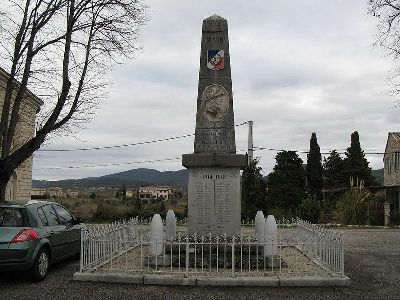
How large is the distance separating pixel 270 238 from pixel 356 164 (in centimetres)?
3812

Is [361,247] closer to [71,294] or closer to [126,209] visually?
[71,294]

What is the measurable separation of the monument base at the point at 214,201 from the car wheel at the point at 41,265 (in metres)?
3.18

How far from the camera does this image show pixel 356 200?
24.1 metres

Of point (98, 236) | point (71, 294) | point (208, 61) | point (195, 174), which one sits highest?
point (208, 61)

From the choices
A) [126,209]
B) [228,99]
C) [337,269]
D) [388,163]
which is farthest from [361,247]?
[388,163]

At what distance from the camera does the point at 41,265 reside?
27.7ft

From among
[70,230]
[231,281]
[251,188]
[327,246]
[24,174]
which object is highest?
[24,174]

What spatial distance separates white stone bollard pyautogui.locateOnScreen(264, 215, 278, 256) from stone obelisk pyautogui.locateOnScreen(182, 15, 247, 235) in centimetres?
94

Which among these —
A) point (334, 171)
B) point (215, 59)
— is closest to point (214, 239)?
point (215, 59)

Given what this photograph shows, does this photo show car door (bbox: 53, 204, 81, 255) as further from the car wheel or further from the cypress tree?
the cypress tree

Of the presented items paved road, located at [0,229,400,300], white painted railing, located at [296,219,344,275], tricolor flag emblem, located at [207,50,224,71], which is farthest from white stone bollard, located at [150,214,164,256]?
tricolor flag emblem, located at [207,50,224,71]

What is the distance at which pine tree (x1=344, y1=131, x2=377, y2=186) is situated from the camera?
4388cm

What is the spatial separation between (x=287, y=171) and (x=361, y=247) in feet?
91.2

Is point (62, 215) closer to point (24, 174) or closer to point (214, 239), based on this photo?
point (214, 239)
